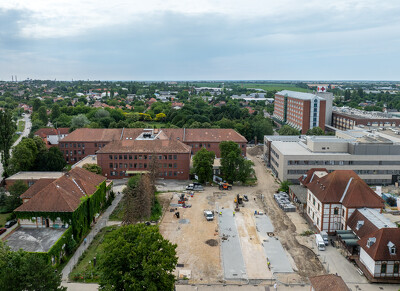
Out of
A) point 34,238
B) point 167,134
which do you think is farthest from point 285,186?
point 34,238

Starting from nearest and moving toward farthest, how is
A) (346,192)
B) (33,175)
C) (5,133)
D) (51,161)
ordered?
(346,192), (33,175), (5,133), (51,161)

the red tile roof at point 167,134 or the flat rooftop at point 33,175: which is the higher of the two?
the red tile roof at point 167,134

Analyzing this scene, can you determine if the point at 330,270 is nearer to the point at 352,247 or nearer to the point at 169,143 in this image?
the point at 352,247

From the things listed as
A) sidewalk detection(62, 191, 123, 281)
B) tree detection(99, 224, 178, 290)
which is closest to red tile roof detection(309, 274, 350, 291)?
tree detection(99, 224, 178, 290)

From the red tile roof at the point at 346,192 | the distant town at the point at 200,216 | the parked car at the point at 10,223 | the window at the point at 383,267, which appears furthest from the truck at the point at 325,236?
the parked car at the point at 10,223

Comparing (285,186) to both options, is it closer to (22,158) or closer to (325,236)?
(325,236)

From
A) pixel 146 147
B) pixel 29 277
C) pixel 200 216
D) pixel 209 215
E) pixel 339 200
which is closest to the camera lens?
pixel 29 277

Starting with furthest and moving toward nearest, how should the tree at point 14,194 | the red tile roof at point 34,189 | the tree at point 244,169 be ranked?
the tree at point 244,169
the tree at point 14,194
the red tile roof at point 34,189

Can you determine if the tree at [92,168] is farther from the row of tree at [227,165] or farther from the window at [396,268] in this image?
the window at [396,268]
